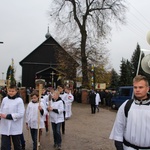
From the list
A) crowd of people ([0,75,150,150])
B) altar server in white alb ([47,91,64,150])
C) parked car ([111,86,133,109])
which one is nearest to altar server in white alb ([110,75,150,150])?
crowd of people ([0,75,150,150])

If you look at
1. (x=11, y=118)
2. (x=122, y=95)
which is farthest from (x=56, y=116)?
(x=122, y=95)

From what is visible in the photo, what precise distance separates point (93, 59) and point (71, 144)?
29.7 meters

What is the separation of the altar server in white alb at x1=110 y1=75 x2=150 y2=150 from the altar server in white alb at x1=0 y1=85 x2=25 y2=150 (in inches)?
120

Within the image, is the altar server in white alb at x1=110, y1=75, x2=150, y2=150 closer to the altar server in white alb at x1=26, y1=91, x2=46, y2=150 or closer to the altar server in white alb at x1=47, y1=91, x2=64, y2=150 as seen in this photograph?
the altar server in white alb at x1=26, y1=91, x2=46, y2=150

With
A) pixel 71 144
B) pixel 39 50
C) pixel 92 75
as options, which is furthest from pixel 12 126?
pixel 39 50

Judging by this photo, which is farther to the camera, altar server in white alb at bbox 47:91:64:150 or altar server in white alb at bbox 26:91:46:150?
altar server in white alb at bbox 47:91:64:150

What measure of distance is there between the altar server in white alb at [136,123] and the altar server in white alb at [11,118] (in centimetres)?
305

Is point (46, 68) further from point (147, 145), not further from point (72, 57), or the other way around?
point (147, 145)

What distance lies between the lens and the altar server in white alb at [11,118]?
6.58 metres

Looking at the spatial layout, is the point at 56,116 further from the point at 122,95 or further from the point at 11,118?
the point at 122,95

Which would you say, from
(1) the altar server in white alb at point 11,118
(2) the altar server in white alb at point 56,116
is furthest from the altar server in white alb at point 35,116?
(1) the altar server in white alb at point 11,118

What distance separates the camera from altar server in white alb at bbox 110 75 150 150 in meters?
3.87

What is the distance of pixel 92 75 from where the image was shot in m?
37.5

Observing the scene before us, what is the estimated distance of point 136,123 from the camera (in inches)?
153
